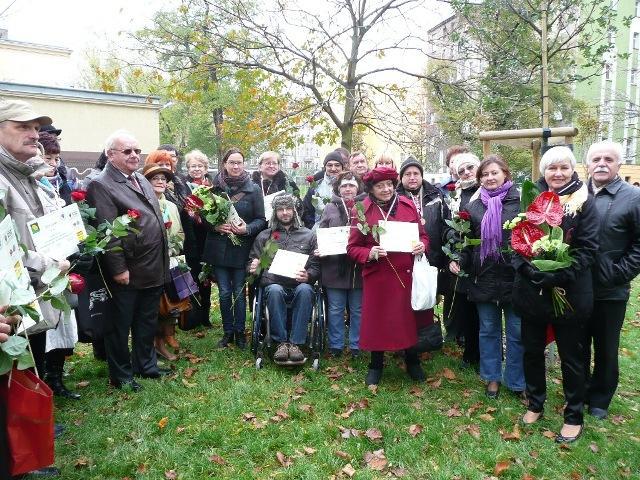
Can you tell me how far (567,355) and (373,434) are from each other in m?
1.61

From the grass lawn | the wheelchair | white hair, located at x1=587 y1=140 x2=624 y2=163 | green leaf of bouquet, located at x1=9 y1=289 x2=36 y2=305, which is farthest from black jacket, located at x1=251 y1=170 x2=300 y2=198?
green leaf of bouquet, located at x1=9 y1=289 x2=36 y2=305

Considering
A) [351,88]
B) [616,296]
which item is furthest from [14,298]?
[351,88]

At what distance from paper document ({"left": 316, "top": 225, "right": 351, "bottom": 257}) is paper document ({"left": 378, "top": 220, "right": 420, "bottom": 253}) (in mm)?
681

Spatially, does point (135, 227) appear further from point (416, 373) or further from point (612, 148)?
point (612, 148)

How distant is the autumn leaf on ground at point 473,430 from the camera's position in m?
3.96

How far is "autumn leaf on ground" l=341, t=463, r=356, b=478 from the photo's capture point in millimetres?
3457

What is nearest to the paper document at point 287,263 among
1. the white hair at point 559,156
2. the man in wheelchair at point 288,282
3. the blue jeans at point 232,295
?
the man in wheelchair at point 288,282

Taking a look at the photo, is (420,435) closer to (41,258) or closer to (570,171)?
(570,171)

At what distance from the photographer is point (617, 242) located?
12.9 feet

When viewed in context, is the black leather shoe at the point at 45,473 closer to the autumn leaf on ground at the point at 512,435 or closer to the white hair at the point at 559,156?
the autumn leaf on ground at the point at 512,435

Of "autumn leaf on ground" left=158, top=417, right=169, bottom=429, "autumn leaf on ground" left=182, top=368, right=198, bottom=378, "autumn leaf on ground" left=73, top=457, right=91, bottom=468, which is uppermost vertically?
"autumn leaf on ground" left=182, top=368, right=198, bottom=378

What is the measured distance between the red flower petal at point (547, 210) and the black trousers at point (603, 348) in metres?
0.96

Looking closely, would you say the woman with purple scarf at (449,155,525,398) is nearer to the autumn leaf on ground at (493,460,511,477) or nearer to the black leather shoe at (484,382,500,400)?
the black leather shoe at (484,382,500,400)

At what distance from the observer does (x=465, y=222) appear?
4.57 metres
